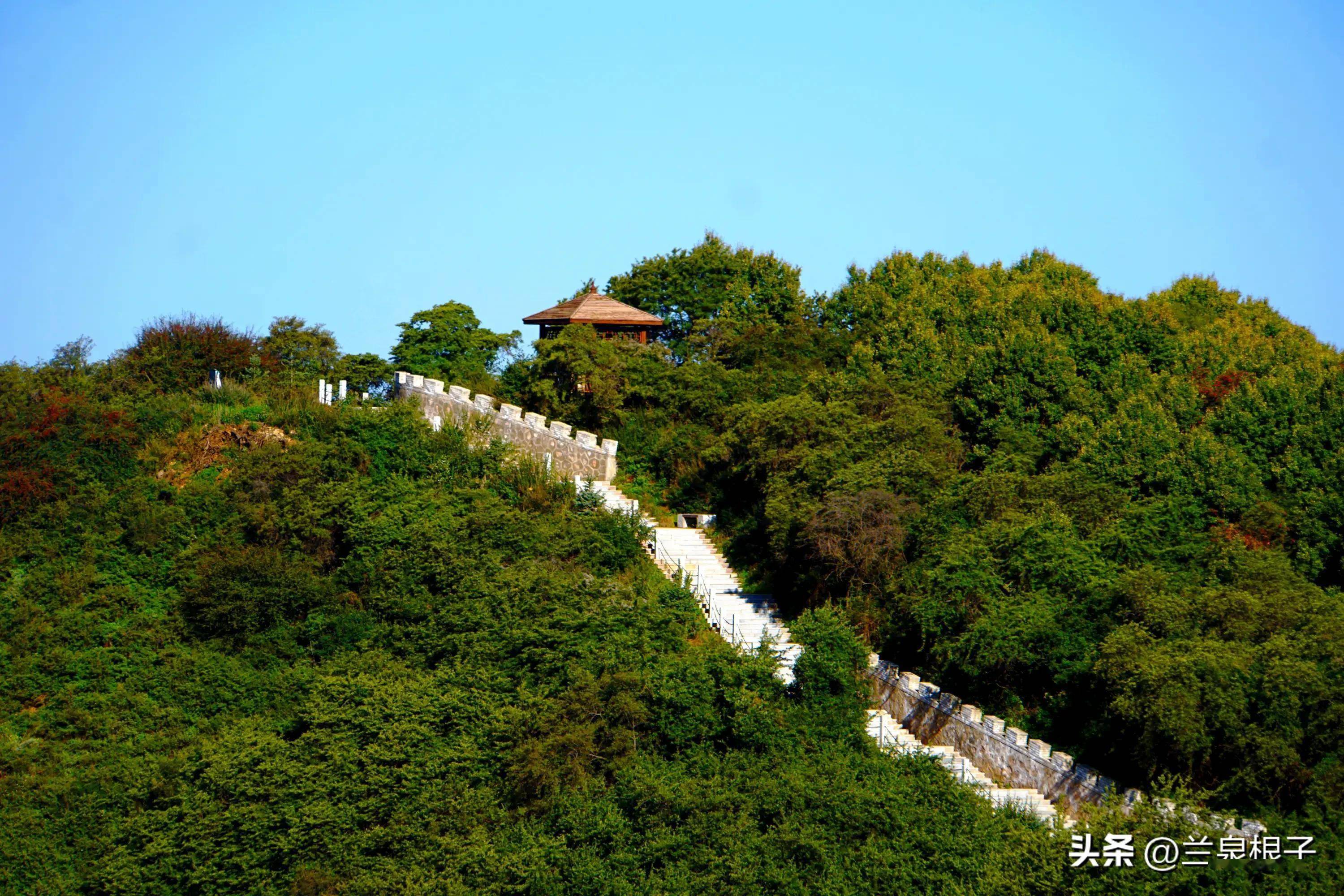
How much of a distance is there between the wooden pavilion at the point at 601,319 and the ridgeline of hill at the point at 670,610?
5.44 feet

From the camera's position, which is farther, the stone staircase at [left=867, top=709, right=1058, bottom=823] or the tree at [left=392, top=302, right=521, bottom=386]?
the tree at [left=392, top=302, right=521, bottom=386]

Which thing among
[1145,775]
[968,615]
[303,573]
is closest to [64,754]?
[303,573]

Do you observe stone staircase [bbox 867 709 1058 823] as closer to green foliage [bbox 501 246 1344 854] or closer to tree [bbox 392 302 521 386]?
green foliage [bbox 501 246 1344 854]

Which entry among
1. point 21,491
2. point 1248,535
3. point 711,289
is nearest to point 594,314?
point 711,289

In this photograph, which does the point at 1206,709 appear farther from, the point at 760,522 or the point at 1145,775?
the point at 760,522

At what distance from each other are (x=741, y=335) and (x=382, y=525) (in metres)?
11.9

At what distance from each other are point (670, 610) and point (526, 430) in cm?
856

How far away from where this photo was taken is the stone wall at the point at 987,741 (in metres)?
19.9

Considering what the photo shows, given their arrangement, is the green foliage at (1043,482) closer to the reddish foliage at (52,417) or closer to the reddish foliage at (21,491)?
the reddish foliage at (52,417)

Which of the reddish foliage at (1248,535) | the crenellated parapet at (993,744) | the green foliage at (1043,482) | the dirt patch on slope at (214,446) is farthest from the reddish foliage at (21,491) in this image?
the reddish foliage at (1248,535)

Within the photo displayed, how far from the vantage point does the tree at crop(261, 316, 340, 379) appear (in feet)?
124

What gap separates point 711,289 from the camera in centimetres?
4162

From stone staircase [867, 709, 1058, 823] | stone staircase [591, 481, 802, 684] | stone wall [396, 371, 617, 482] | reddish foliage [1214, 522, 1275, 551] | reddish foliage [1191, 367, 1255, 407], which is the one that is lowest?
stone staircase [867, 709, 1058, 823]

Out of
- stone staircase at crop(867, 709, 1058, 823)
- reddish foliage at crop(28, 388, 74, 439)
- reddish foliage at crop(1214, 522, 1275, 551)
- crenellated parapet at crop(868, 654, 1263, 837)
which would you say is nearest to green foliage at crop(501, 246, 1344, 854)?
reddish foliage at crop(1214, 522, 1275, 551)
